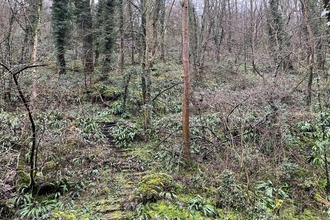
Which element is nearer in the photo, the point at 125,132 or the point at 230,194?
the point at 230,194

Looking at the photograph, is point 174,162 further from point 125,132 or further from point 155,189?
point 125,132

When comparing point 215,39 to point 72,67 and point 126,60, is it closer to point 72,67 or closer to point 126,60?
point 126,60

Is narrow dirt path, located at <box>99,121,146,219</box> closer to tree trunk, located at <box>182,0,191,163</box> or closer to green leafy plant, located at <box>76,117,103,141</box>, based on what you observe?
green leafy plant, located at <box>76,117,103,141</box>

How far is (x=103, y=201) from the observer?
6.45 metres

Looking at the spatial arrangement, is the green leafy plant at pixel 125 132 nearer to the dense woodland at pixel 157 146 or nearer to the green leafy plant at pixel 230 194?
the dense woodland at pixel 157 146

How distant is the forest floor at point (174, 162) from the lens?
6.10m

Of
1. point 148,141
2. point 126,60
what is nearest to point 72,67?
point 126,60

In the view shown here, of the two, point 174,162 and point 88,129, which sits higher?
point 88,129

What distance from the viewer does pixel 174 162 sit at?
27.7ft

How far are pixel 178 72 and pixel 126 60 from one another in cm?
407

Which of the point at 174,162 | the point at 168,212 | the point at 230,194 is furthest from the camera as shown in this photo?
the point at 174,162

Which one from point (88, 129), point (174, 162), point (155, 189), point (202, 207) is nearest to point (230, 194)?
point (202, 207)

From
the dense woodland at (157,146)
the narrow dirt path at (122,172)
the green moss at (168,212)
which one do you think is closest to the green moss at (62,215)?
the dense woodland at (157,146)

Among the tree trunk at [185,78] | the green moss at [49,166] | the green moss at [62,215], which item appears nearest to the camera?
the green moss at [62,215]
